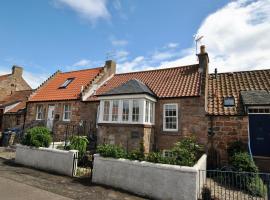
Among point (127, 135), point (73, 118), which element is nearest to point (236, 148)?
point (127, 135)

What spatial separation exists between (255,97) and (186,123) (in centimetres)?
489

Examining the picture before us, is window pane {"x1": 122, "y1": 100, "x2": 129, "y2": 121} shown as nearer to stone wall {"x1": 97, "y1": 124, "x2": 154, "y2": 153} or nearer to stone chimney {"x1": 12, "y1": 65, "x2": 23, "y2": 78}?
stone wall {"x1": 97, "y1": 124, "x2": 154, "y2": 153}

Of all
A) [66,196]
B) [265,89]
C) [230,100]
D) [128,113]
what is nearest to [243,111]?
[230,100]

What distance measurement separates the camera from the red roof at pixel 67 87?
2141cm

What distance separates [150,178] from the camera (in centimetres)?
904

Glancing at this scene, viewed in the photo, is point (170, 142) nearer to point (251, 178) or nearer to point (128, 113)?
point (128, 113)

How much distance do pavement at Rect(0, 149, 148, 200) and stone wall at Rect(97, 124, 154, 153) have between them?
4057mm

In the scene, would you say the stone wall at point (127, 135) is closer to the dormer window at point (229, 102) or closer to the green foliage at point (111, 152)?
the green foliage at point (111, 152)

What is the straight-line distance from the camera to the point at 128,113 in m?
14.9

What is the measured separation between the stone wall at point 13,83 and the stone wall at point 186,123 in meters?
27.2

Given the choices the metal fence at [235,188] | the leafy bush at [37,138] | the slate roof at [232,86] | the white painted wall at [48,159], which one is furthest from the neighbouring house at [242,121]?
the leafy bush at [37,138]

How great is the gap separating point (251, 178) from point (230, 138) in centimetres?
377

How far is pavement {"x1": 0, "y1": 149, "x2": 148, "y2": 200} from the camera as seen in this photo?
8.43m

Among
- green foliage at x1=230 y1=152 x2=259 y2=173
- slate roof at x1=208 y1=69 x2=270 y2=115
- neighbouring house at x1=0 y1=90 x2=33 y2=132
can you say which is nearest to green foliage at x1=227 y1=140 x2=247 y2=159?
green foliage at x1=230 y1=152 x2=259 y2=173
